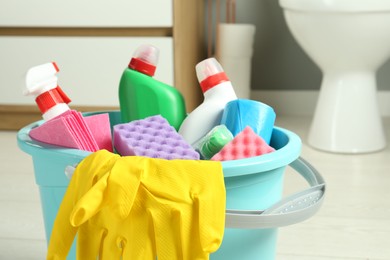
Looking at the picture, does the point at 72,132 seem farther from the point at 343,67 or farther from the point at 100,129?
the point at 343,67

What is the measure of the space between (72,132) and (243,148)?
20cm

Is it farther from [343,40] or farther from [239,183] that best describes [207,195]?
[343,40]

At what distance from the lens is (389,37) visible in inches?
59.9

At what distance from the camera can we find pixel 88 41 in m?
1.62

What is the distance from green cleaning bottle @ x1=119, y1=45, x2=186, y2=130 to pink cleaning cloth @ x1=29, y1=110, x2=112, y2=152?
8 cm

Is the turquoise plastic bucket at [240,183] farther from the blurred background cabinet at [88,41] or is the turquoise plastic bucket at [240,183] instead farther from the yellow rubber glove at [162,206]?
the blurred background cabinet at [88,41]

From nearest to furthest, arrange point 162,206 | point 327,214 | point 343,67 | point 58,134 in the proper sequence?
point 162,206 < point 58,134 < point 327,214 < point 343,67

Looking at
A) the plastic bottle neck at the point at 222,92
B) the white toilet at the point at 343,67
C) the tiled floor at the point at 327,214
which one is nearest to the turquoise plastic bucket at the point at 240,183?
the plastic bottle neck at the point at 222,92

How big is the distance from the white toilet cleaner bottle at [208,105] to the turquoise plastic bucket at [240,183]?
0.35 ft

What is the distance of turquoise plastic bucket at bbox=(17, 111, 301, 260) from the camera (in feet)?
2.18

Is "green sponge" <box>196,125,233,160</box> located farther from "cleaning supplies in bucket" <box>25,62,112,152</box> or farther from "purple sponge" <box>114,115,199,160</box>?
"cleaning supplies in bucket" <box>25,62,112,152</box>

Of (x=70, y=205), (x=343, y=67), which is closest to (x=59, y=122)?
(x=70, y=205)

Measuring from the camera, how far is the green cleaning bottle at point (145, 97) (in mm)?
856

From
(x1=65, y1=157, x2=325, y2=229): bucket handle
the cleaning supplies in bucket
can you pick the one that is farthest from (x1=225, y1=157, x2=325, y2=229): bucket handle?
the cleaning supplies in bucket
